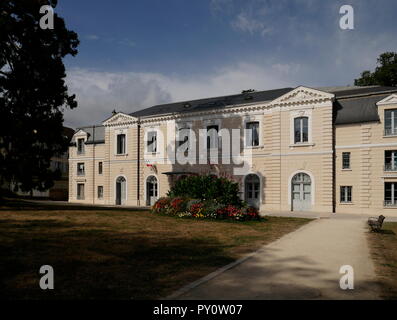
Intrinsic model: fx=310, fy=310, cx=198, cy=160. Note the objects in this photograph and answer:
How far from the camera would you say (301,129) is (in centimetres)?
2433

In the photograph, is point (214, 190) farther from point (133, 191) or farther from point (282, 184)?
point (133, 191)

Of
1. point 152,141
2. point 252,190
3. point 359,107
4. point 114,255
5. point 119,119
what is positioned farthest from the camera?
point 119,119

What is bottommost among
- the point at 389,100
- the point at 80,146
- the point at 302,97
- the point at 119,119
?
the point at 80,146

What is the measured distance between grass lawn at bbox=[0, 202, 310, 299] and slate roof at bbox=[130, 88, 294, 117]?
53.4 feet

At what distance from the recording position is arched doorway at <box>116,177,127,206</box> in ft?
107

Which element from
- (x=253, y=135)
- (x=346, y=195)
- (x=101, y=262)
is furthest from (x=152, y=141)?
(x=101, y=262)

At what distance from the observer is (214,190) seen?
18141mm

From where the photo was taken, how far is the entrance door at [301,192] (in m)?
23.9

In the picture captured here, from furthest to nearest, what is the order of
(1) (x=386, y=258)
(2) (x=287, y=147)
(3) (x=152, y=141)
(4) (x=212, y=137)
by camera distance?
(3) (x=152, y=141) → (4) (x=212, y=137) → (2) (x=287, y=147) → (1) (x=386, y=258)

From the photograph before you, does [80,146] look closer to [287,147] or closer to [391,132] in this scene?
[287,147]

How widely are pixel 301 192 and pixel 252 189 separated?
4.01 m
